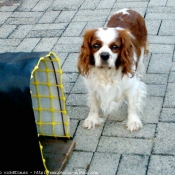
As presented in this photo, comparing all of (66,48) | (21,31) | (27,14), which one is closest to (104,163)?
(66,48)

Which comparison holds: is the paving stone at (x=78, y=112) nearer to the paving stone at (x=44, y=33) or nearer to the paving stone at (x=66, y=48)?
the paving stone at (x=66, y=48)

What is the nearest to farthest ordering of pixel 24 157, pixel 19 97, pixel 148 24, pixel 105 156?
pixel 19 97 → pixel 24 157 → pixel 105 156 → pixel 148 24

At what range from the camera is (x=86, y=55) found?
397cm

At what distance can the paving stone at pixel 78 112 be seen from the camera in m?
4.54

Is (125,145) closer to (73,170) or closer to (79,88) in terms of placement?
(73,170)

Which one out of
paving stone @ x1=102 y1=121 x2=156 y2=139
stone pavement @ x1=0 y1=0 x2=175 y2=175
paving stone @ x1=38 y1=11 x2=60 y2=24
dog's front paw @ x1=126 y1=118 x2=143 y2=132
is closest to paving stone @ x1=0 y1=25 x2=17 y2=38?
stone pavement @ x1=0 y1=0 x2=175 y2=175

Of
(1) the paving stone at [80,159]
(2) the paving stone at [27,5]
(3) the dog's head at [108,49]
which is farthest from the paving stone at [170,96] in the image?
(2) the paving stone at [27,5]

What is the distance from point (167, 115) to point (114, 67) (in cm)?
79

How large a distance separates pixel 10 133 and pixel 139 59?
1941mm

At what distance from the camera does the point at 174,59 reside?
17.8ft

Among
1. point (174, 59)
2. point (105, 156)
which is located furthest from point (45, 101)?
point (174, 59)

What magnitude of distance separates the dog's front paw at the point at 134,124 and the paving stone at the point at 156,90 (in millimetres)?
569

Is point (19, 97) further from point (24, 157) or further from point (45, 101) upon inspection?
point (45, 101)

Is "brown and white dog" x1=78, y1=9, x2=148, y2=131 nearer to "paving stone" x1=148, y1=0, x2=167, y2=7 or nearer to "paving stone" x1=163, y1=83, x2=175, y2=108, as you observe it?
"paving stone" x1=163, y1=83, x2=175, y2=108
